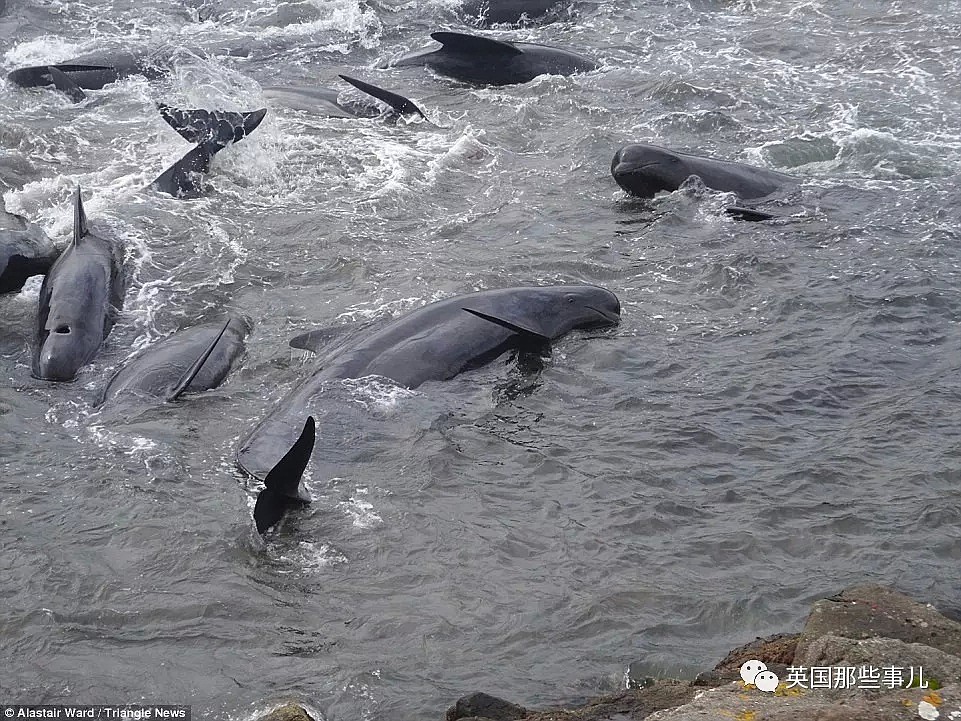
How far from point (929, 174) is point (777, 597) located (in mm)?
7300

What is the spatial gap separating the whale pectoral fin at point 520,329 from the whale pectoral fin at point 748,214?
325 cm

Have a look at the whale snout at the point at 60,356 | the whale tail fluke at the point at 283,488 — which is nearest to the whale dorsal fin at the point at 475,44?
the whale snout at the point at 60,356

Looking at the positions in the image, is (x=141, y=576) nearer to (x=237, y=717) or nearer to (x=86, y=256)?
(x=237, y=717)

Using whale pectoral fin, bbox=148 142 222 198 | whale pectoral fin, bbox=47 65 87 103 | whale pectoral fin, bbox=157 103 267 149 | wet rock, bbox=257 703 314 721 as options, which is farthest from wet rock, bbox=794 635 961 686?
whale pectoral fin, bbox=47 65 87 103

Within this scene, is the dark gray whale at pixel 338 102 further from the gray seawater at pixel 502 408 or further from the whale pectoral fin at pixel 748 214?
the whale pectoral fin at pixel 748 214

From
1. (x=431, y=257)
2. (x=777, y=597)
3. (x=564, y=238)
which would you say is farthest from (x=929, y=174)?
(x=777, y=597)

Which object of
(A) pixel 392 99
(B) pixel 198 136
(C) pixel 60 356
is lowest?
(C) pixel 60 356

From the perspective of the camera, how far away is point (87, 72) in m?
16.2

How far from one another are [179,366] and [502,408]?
2.71 metres

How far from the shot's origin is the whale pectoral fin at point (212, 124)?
13141mm

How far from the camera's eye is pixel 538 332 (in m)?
9.55

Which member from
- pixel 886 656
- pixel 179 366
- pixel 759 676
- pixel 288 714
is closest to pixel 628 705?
pixel 759 676

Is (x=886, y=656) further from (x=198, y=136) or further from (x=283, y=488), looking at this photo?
(x=198, y=136)

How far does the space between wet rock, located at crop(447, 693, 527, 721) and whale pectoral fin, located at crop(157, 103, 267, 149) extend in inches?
344
